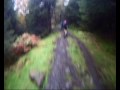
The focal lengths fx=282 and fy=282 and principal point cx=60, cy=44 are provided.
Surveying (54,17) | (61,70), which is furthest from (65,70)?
(54,17)

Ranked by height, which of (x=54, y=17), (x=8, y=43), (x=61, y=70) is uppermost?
(x=54, y=17)

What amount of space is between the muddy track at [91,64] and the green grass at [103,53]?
0.02 meters

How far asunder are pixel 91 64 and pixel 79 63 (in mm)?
63

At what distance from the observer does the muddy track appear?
144 centimetres

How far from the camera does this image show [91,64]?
1465 millimetres

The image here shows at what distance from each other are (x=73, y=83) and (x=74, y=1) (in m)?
0.43

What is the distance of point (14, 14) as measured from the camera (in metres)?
1.47

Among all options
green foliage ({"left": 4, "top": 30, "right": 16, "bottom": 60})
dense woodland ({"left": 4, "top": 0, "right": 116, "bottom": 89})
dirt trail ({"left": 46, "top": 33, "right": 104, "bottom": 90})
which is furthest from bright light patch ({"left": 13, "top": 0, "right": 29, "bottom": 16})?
dirt trail ({"left": 46, "top": 33, "right": 104, "bottom": 90})

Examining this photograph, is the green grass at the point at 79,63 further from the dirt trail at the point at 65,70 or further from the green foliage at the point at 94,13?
the green foliage at the point at 94,13

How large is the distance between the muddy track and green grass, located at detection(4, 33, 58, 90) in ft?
0.46

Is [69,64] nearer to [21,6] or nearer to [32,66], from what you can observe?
[32,66]

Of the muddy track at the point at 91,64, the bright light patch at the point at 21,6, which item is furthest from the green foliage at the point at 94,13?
the bright light patch at the point at 21,6
